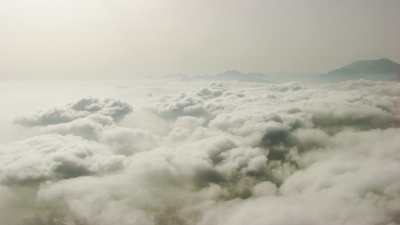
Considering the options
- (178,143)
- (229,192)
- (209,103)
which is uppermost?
(209,103)

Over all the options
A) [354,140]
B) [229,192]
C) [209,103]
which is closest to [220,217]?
[229,192]

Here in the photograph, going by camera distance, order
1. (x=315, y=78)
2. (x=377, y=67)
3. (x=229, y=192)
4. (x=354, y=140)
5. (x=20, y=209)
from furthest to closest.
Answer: (x=229, y=192) → (x=354, y=140) → (x=20, y=209) → (x=315, y=78) → (x=377, y=67)

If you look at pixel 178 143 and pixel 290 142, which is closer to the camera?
pixel 178 143

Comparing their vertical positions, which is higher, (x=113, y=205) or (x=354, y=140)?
(x=354, y=140)

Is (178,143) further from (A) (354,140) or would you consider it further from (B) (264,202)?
(A) (354,140)

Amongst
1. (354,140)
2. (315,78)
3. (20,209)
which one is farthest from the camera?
(354,140)

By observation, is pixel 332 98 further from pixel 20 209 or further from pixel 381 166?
pixel 20 209
